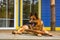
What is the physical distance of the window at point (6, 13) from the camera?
1259 cm

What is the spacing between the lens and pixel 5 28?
12562 millimetres

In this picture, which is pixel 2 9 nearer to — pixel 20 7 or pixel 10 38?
pixel 20 7

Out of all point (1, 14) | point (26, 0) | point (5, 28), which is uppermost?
point (26, 0)

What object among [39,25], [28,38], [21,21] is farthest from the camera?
[21,21]

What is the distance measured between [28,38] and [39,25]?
3.15ft

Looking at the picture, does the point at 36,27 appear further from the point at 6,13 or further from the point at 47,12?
the point at 6,13

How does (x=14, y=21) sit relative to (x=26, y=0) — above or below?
below

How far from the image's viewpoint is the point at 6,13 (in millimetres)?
12617

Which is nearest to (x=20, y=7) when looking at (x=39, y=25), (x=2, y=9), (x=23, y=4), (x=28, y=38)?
(x=23, y=4)

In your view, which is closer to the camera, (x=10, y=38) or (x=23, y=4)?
(x=10, y=38)

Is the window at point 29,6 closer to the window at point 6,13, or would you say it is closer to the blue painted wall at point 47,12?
the blue painted wall at point 47,12

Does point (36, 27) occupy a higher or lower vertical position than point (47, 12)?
lower

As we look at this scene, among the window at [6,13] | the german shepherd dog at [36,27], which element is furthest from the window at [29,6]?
the german shepherd dog at [36,27]

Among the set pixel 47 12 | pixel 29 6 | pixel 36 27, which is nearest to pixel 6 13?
pixel 29 6
